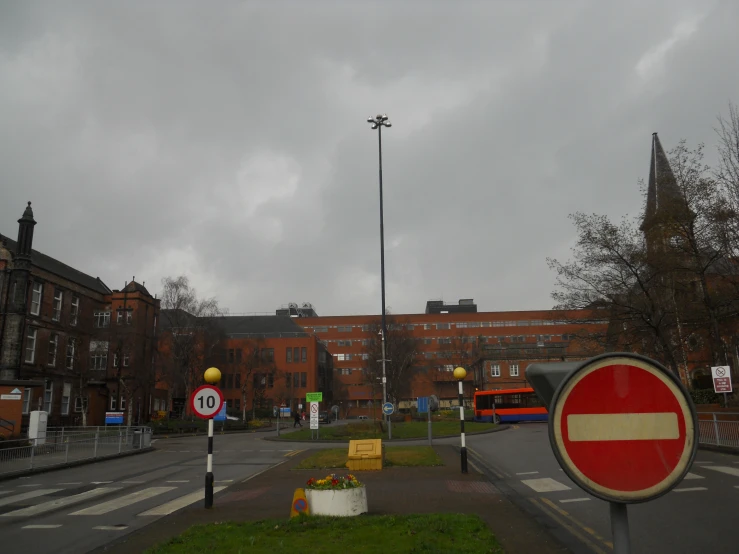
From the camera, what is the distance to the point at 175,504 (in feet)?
40.1

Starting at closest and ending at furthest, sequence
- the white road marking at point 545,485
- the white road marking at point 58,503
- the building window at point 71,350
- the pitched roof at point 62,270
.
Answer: the white road marking at point 58,503
the white road marking at point 545,485
the pitched roof at point 62,270
the building window at point 71,350

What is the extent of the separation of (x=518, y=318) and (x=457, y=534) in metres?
102

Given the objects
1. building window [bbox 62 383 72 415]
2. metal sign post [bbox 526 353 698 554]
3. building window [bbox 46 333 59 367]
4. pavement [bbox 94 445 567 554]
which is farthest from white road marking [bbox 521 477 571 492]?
building window [bbox 62 383 72 415]

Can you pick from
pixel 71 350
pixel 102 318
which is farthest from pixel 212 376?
pixel 102 318

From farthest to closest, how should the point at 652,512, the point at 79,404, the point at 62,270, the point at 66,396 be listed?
the point at 62,270, the point at 79,404, the point at 66,396, the point at 652,512

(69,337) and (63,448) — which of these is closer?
(63,448)

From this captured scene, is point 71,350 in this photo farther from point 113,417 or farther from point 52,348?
point 113,417

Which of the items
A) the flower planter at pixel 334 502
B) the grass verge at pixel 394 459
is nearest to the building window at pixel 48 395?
the grass verge at pixel 394 459

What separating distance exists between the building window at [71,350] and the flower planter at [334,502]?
46.6 meters

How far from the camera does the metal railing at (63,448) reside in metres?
20.1

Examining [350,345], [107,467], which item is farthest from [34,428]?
[350,345]

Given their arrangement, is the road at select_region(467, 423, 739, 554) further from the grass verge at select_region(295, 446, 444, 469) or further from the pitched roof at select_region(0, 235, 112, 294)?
the pitched roof at select_region(0, 235, 112, 294)

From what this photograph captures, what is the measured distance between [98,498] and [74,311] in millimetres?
41638

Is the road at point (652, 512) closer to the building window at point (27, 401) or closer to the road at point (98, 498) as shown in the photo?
the road at point (98, 498)
